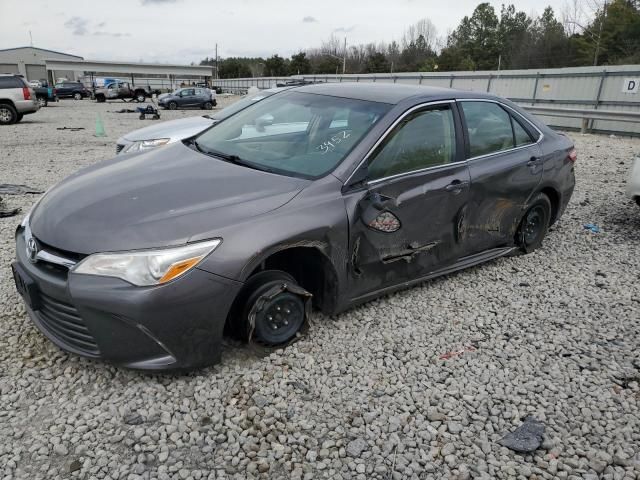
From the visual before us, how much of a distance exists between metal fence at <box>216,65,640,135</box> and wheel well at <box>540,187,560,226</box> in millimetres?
11064

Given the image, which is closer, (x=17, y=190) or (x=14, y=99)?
(x=17, y=190)

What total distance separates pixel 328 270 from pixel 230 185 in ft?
2.69

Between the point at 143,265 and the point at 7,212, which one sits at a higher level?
the point at 143,265

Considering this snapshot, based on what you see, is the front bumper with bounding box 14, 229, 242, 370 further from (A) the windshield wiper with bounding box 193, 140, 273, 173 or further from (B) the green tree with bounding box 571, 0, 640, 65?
(B) the green tree with bounding box 571, 0, 640, 65

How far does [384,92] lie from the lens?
3.82 m

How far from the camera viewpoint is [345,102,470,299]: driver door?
3268mm

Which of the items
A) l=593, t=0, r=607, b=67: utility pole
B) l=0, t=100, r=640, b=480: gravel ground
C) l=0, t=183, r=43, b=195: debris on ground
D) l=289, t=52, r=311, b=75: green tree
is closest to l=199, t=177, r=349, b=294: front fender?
l=0, t=100, r=640, b=480: gravel ground

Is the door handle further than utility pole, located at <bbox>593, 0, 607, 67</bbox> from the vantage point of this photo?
No

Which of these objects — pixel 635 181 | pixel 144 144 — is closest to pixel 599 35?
pixel 635 181

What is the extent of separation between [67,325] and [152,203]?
2.64ft

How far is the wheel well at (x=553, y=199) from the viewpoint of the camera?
4.84 meters

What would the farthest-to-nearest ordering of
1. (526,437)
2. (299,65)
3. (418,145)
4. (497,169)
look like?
(299,65) → (497,169) → (418,145) → (526,437)

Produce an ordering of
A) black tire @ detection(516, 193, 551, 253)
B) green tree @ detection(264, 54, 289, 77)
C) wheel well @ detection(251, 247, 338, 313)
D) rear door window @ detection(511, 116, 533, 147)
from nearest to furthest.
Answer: wheel well @ detection(251, 247, 338, 313) → rear door window @ detection(511, 116, 533, 147) → black tire @ detection(516, 193, 551, 253) → green tree @ detection(264, 54, 289, 77)

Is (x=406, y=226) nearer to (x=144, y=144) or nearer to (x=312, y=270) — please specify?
(x=312, y=270)
